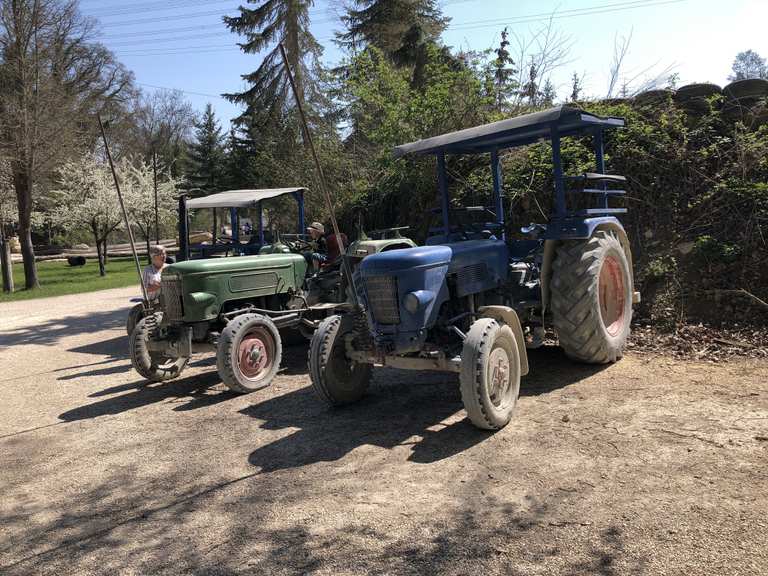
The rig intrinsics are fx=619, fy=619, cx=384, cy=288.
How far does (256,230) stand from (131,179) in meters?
29.0

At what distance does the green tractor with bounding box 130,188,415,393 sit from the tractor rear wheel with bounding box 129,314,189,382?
0.03 ft

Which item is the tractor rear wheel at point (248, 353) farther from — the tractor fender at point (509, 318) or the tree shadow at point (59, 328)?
the tree shadow at point (59, 328)

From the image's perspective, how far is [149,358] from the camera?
23.1ft

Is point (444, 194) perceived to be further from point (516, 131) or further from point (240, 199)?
point (240, 199)

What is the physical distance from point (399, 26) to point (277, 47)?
5517 millimetres

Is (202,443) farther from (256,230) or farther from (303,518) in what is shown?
(256,230)

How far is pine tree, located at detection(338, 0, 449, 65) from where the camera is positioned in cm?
2241

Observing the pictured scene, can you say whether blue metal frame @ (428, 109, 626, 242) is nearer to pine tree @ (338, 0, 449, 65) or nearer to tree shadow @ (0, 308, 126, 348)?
tree shadow @ (0, 308, 126, 348)

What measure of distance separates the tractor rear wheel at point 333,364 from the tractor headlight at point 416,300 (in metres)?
0.83

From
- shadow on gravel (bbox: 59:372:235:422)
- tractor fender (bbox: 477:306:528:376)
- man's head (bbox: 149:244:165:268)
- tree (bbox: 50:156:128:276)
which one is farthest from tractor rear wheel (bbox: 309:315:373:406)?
tree (bbox: 50:156:128:276)

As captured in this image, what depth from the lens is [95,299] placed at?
17672mm

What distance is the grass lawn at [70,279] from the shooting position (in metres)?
20.0

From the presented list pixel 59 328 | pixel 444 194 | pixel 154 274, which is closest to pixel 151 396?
pixel 154 274

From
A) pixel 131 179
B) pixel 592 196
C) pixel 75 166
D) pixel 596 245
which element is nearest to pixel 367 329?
pixel 596 245
